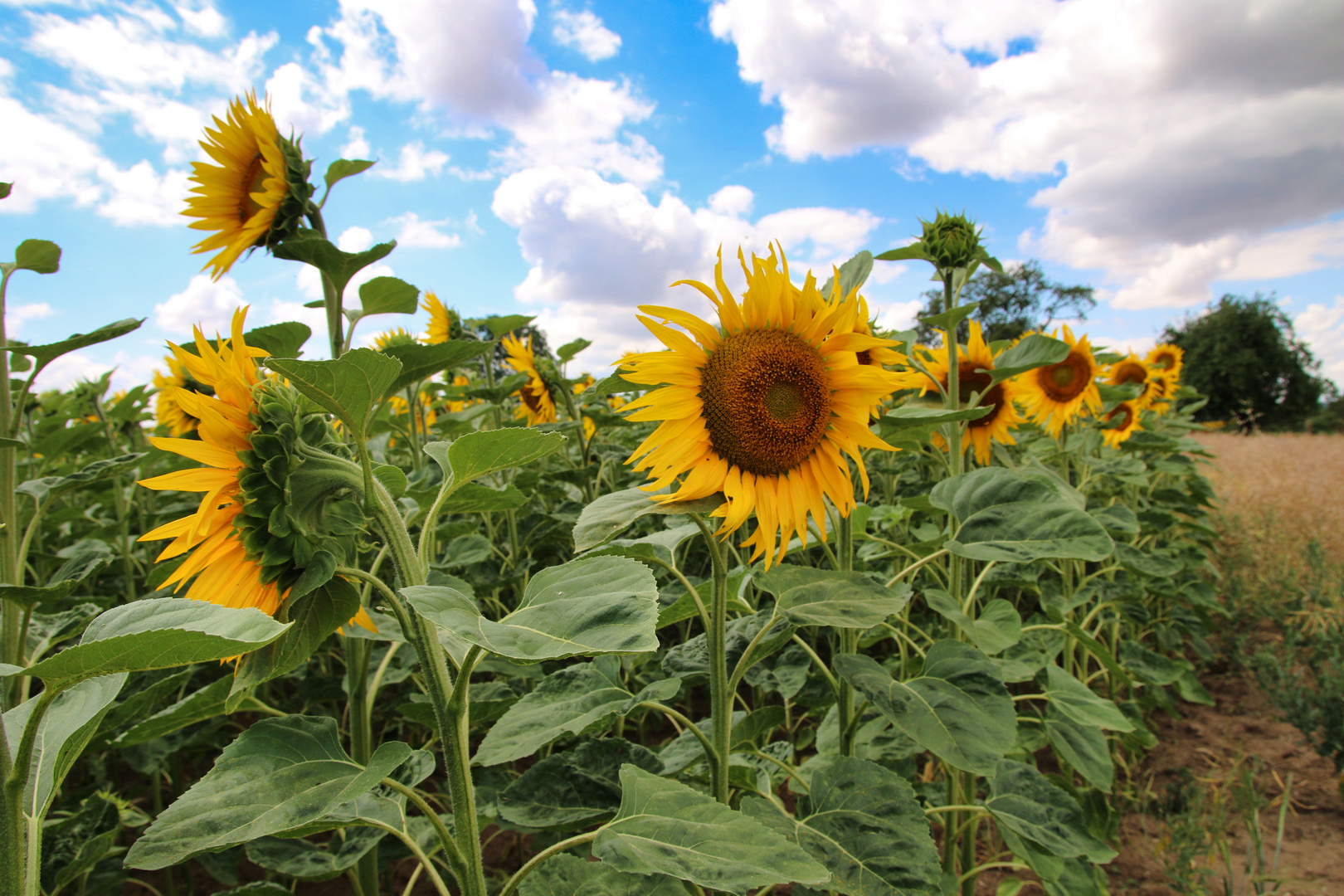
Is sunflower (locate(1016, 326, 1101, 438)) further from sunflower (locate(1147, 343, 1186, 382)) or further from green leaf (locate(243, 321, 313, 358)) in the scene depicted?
sunflower (locate(1147, 343, 1186, 382))

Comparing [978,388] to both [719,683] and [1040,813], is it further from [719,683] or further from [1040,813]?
[719,683]

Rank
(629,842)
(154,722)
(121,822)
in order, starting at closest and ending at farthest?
(629,842), (154,722), (121,822)

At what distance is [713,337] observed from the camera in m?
1.12

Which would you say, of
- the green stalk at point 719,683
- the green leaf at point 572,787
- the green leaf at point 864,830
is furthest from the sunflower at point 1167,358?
the green leaf at point 572,787

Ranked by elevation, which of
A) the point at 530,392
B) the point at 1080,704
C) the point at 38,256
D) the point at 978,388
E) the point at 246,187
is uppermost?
the point at 246,187

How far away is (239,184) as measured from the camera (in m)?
1.59

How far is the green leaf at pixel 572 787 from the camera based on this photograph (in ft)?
3.40

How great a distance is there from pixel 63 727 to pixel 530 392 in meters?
2.85

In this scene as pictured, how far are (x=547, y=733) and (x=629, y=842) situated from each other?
263 millimetres

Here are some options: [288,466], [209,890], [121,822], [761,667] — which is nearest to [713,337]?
[288,466]

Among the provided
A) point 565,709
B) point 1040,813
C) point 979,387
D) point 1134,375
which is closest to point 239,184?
point 565,709

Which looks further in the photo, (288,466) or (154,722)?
(154,722)

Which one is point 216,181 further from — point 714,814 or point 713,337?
point 714,814

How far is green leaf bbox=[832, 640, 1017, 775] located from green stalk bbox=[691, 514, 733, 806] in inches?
9.3
